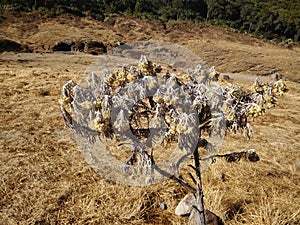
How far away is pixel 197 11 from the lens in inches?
1804

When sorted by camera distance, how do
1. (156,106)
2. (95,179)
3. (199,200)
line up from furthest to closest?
(95,179)
(199,200)
(156,106)

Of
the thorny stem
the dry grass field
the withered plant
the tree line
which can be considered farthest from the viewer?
the tree line

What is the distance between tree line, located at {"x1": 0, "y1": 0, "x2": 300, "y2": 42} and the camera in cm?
3159

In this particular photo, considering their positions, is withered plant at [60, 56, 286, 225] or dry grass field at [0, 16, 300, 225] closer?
withered plant at [60, 56, 286, 225]

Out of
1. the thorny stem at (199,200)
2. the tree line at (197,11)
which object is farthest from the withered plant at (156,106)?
the tree line at (197,11)

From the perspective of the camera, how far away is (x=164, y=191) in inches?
171

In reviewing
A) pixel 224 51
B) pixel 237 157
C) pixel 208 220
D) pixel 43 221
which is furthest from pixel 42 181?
pixel 224 51

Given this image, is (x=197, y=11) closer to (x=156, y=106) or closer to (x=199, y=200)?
(x=199, y=200)

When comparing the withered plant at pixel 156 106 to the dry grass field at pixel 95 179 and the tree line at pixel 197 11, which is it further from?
the tree line at pixel 197 11

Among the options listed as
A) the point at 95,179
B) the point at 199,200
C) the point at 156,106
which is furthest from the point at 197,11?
the point at 156,106

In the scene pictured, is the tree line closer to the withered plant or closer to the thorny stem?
the withered plant

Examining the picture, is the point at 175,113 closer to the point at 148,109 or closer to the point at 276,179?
the point at 148,109

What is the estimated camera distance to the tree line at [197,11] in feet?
104

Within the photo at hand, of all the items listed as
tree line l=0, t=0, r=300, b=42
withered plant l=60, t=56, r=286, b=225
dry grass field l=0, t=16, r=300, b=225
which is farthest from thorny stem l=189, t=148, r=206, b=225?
tree line l=0, t=0, r=300, b=42
